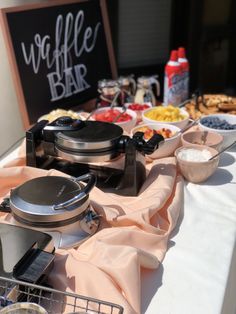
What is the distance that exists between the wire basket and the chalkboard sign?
0.73 metres

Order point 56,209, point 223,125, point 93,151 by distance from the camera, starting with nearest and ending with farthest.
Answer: point 56,209 < point 93,151 < point 223,125

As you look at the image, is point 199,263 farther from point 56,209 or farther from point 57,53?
point 57,53

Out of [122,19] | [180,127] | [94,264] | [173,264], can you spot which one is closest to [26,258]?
[94,264]

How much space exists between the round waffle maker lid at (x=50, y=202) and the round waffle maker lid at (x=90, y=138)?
126 millimetres

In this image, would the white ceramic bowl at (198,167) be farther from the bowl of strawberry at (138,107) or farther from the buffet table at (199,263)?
the bowl of strawberry at (138,107)

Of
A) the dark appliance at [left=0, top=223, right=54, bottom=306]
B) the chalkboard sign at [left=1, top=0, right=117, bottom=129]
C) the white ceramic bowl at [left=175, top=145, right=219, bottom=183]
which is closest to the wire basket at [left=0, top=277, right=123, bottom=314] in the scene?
the dark appliance at [left=0, top=223, right=54, bottom=306]

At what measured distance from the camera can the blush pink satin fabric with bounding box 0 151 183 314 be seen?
22.4 inches

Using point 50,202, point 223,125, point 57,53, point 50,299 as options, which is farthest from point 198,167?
point 57,53

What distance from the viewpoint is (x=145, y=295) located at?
59 cm

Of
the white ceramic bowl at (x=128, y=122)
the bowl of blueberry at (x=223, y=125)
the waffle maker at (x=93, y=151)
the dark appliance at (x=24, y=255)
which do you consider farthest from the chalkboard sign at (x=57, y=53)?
the dark appliance at (x=24, y=255)

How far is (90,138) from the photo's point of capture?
2.64 feet

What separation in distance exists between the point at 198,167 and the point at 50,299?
0.50 metres

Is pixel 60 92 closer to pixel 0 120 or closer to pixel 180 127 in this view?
pixel 0 120

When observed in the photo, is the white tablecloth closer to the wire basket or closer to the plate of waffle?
the wire basket
